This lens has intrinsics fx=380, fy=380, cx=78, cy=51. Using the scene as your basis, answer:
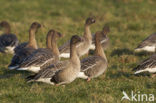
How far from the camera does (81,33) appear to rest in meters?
19.0

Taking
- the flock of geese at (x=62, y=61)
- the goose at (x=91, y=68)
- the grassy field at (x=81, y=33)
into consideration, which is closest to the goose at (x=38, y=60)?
the flock of geese at (x=62, y=61)

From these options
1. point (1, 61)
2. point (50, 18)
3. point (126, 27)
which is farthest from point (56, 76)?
point (50, 18)

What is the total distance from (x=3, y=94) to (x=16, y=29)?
397 inches

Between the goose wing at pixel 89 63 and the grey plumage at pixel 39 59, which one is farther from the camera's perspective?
the grey plumage at pixel 39 59

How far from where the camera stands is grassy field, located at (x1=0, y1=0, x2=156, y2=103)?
31.1ft

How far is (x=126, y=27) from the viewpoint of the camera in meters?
20.9

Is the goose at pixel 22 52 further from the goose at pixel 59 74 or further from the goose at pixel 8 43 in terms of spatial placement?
the goose at pixel 59 74

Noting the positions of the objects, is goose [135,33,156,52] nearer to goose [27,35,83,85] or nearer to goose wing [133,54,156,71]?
goose wing [133,54,156,71]

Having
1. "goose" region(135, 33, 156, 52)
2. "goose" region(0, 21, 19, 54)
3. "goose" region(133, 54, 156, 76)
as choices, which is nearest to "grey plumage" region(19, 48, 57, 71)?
"goose" region(133, 54, 156, 76)

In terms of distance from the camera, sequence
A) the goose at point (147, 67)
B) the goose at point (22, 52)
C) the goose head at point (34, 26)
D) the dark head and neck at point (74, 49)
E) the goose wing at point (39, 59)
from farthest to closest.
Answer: the goose head at point (34, 26)
the goose at point (22, 52)
the goose wing at point (39, 59)
the goose at point (147, 67)
the dark head and neck at point (74, 49)

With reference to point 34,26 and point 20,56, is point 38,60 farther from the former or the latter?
point 34,26

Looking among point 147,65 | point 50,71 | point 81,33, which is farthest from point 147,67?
point 81,33

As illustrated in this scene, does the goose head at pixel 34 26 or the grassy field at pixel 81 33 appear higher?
the goose head at pixel 34 26

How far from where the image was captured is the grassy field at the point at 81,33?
31.1 ft
